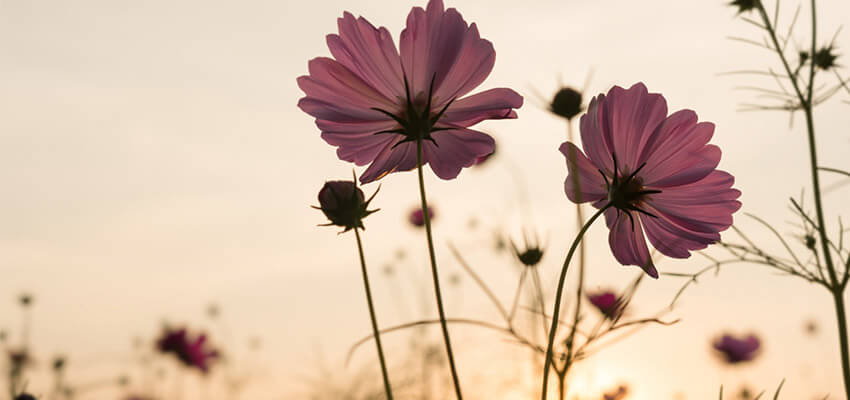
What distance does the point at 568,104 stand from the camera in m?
0.86

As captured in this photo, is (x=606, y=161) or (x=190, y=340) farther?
(x=190, y=340)

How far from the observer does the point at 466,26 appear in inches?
20.7

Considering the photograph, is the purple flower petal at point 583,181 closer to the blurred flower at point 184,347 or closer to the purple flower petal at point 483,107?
the purple flower petal at point 483,107

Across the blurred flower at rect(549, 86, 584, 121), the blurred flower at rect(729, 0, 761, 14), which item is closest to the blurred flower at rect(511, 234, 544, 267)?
the blurred flower at rect(549, 86, 584, 121)

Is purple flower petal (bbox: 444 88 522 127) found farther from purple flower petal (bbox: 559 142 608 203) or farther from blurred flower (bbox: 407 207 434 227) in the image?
blurred flower (bbox: 407 207 434 227)

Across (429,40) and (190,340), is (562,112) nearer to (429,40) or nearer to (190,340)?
(429,40)

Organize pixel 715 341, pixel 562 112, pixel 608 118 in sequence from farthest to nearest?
pixel 715 341
pixel 562 112
pixel 608 118

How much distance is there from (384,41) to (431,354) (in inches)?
70.8

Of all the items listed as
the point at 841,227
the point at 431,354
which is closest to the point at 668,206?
the point at 841,227

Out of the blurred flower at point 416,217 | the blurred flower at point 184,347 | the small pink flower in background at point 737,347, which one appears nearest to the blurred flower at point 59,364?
the blurred flower at point 184,347

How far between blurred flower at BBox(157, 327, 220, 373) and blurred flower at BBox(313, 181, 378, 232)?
172cm

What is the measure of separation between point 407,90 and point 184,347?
70.9 inches

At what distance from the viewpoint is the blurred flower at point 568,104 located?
2.77ft

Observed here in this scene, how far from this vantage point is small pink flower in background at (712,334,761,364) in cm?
290
